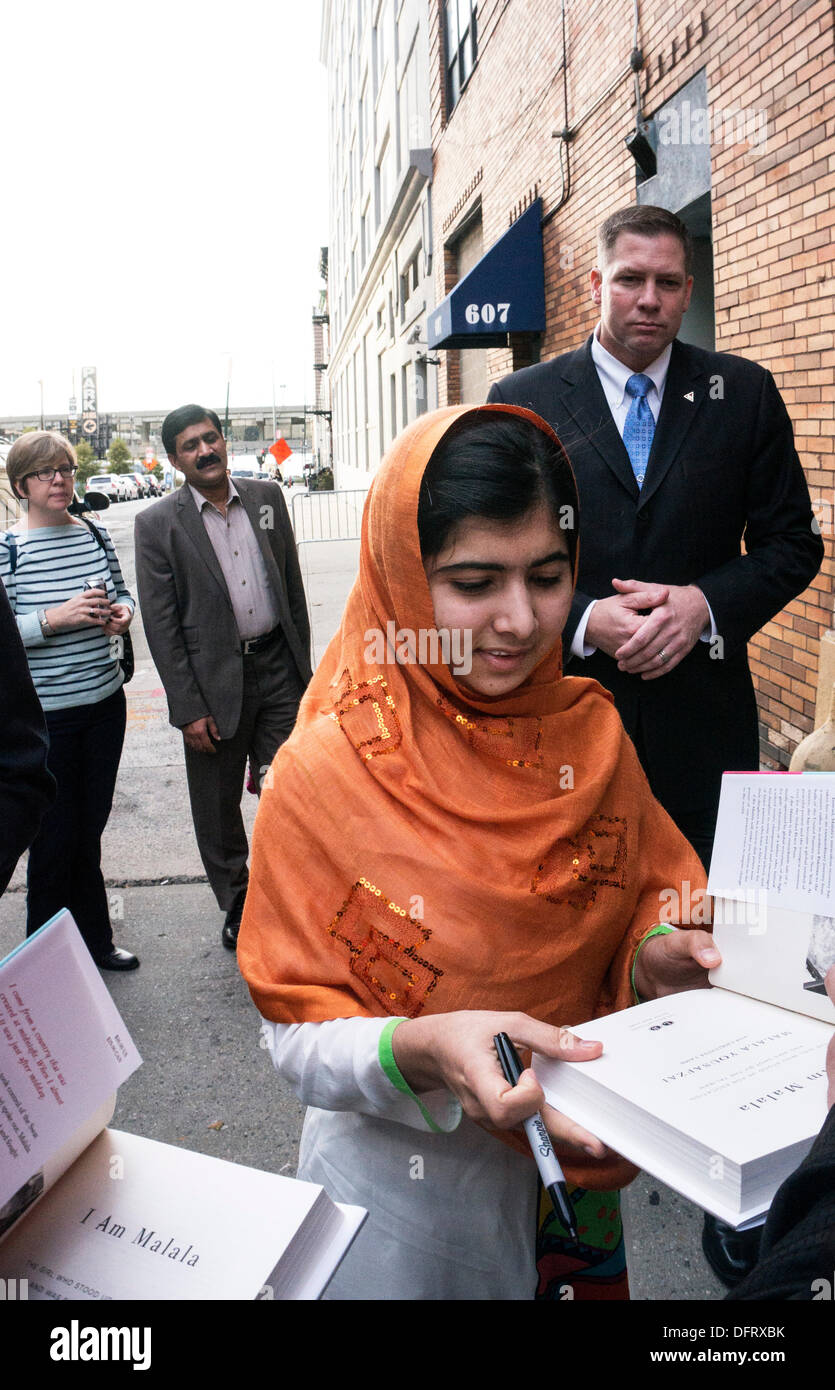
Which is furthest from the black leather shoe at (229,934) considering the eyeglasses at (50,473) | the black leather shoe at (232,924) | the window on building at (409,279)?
the window on building at (409,279)

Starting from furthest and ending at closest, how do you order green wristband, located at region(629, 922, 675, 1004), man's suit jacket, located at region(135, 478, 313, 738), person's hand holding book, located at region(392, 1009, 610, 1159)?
1. man's suit jacket, located at region(135, 478, 313, 738)
2. green wristband, located at region(629, 922, 675, 1004)
3. person's hand holding book, located at region(392, 1009, 610, 1159)

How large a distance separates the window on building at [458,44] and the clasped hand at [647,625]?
12.2m

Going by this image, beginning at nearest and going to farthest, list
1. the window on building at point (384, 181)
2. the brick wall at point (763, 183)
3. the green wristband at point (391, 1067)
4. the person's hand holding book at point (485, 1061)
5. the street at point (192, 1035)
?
1. the person's hand holding book at point (485, 1061)
2. the green wristband at point (391, 1067)
3. the street at point (192, 1035)
4. the brick wall at point (763, 183)
5. the window on building at point (384, 181)

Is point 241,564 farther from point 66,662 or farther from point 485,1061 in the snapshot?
point 485,1061

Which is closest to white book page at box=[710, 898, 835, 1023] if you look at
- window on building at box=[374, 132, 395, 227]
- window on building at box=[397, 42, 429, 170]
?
window on building at box=[397, 42, 429, 170]

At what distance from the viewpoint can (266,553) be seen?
14.3 feet

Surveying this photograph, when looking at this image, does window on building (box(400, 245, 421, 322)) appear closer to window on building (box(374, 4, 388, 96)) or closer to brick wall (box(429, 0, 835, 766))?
window on building (box(374, 4, 388, 96))

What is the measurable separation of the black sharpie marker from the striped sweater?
307 cm

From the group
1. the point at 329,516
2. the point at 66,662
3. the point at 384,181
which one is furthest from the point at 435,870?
the point at 384,181

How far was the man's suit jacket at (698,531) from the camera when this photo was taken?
2678mm

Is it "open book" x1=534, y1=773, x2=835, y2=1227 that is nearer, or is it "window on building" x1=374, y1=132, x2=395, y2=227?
"open book" x1=534, y1=773, x2=835, y2=1227

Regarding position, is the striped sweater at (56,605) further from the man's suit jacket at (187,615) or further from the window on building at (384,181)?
the window on building at (384,181)

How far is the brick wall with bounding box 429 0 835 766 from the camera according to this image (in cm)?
512
